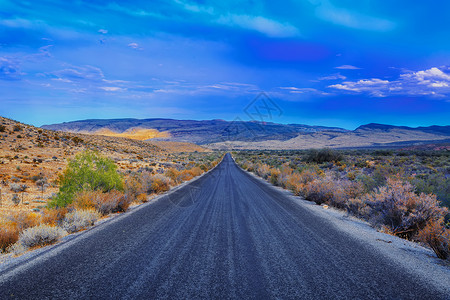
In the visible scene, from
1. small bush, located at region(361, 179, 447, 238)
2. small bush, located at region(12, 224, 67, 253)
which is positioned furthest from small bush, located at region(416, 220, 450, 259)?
small bush, located at region(12, 224, 67, 253)

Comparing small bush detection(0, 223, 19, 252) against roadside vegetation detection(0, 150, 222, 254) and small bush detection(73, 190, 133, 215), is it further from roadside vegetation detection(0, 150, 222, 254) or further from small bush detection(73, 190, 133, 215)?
small bush detection(73, 190, 133, 215)

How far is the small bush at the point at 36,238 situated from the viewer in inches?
206

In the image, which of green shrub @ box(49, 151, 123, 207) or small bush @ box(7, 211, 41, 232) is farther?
green shrub @ box(49, 151, 123, 207)

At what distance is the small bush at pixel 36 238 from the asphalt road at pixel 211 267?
0.48 metres

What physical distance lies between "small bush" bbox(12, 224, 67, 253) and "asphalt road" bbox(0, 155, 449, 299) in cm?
48

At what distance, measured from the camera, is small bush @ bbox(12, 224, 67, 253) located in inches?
206

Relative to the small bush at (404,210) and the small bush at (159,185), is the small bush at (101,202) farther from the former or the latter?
the small bush at (404,210)

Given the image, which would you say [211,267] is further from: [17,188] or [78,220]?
[17,188]

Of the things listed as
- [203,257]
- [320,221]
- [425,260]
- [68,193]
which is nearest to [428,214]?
[425,260]

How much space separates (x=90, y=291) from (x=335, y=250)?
4.48 m

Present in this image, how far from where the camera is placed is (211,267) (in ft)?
13.5

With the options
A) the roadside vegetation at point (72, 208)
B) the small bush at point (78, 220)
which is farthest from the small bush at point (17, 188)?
the small bush at point (78, 220)

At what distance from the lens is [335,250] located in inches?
201

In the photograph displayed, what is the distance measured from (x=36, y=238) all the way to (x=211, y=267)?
4.12 metres
